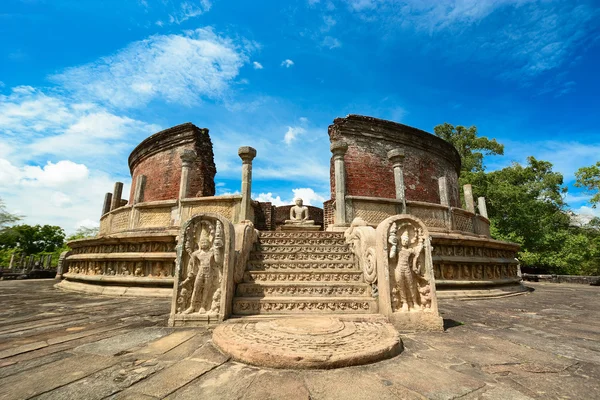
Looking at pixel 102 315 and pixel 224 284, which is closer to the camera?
pixel 224 284

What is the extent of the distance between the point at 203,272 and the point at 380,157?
11074 millimetres

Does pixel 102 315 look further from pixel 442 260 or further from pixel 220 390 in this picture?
pixel 442 260

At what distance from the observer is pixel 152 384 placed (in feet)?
6.15

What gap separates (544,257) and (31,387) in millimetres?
21694

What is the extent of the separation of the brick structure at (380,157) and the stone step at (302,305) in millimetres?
7945

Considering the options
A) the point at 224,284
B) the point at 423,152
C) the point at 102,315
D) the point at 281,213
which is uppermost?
the point at 423,152

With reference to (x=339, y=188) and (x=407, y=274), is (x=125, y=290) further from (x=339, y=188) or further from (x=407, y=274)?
→ (x=407, y=274)

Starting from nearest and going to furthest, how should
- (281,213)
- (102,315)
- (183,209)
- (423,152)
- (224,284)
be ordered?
(224,284), (102,315), (183,209), (423,152), (281,213)

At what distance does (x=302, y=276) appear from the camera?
14.8ft

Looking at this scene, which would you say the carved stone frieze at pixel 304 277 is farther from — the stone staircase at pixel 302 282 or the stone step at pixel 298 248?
the stone step at pixel 298 248

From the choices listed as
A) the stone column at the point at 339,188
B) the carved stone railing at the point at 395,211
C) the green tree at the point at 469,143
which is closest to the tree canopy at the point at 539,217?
the green tree at the point at 469,143

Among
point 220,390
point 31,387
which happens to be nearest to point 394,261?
point 220,390

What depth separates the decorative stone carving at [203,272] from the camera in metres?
3.55

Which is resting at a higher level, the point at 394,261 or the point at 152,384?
the point at 394,261
